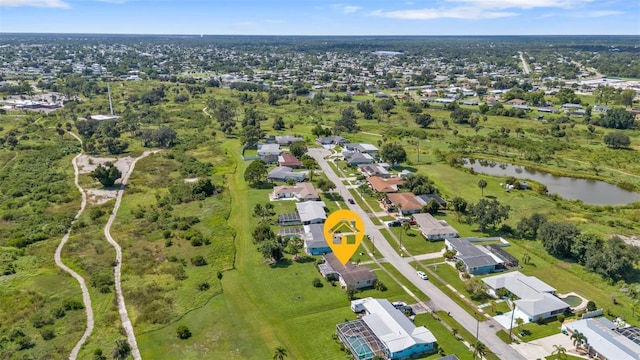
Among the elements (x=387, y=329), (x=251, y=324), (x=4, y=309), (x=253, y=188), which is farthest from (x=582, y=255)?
(x=4, y=309)

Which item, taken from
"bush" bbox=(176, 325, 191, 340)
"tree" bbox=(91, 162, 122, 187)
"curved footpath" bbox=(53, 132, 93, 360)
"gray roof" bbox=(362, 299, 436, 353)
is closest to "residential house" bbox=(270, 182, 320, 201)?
"tree" bbox=(91, 162, 122, 187)

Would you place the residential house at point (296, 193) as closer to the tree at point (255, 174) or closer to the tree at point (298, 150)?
the tree at point (255, 174)

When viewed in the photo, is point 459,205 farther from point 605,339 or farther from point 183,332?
point 183,332

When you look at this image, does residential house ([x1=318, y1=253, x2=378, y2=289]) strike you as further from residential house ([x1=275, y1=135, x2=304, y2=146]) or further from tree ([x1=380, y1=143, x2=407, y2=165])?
residential house ([x1=275, y1=135, x2=304, y2=146])

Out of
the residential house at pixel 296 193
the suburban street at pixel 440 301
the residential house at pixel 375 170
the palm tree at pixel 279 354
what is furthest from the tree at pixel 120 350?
the residential house at pixel 375 170

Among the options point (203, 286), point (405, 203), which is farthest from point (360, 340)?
point (405, 203)

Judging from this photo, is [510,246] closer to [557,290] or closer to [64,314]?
[557,290]
